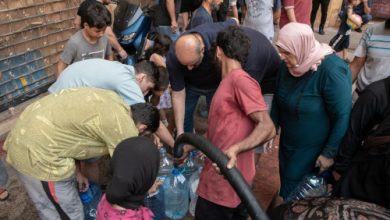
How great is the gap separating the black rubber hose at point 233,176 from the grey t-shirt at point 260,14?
10.1 feet

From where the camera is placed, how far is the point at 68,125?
1926mm

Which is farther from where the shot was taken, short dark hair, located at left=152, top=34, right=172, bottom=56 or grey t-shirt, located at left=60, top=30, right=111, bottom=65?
short dark hair, located at left=152, top=34, right=172, bottom=56

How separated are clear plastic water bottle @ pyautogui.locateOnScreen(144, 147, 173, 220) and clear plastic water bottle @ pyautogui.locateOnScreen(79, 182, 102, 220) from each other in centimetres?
40

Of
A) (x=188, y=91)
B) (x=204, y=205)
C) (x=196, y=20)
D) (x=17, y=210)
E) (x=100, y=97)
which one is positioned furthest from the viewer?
(x=196, y=20)

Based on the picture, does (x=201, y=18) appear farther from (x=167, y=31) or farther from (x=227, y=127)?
(x=227, y=127)

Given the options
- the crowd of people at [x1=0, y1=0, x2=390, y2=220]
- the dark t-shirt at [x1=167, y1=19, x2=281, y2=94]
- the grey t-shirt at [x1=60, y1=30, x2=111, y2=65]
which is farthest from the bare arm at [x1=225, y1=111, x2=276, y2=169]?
the grey t-shirt at [x1=60, y1=30, x2=111, y2=65]

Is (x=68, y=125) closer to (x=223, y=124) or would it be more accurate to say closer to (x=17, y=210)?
(x=223, y=124)

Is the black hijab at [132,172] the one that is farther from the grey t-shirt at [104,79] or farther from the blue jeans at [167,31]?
the blue jeans at [167,31]

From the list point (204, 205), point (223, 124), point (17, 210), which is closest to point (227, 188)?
point (204, 205)

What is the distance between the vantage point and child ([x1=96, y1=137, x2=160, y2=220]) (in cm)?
158

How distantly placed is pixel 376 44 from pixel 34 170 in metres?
2.52

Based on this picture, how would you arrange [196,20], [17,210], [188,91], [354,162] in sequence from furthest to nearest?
[196,20] < [188,91] < [17,210] < [354,162]

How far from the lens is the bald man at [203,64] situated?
2814 millimetres

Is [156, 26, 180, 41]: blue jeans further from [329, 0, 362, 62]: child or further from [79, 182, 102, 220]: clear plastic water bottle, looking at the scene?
[329, 0, 362, 62]: child
